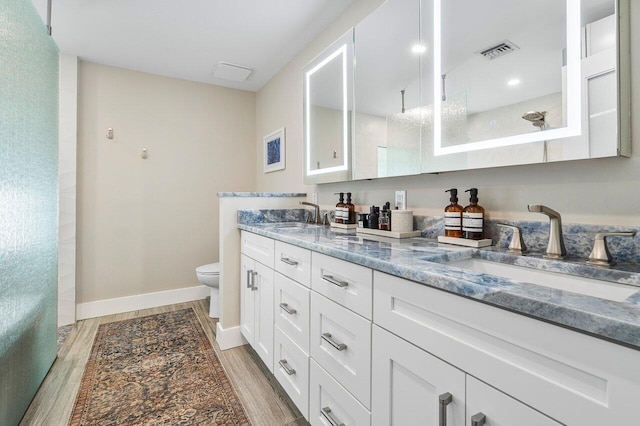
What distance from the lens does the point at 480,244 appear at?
122cm

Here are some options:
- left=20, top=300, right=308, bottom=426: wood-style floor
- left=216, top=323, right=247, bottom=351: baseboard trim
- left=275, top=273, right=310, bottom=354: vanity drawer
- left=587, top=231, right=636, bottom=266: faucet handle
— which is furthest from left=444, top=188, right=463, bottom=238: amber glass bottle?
left=216, top=323, right=247, bottom=351: baseboard trim

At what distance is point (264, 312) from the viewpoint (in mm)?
1887

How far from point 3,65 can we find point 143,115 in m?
1.97

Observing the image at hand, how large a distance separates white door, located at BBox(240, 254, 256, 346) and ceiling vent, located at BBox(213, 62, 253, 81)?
1913 mm

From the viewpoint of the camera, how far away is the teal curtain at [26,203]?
1350 millimetres

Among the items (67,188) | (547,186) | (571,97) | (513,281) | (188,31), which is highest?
(188,31)

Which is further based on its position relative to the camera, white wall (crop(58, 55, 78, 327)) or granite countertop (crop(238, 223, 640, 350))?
white wall (crop(58, 55, 78, 327))

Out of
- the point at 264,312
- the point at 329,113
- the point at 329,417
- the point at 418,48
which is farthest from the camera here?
the point at 329,113

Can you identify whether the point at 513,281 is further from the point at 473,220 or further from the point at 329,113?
the point at 329,113

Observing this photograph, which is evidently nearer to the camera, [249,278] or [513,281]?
[513,281]

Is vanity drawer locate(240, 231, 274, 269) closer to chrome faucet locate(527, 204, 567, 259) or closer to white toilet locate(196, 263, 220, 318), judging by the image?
white toilet locate(196, 263, 220, 318)

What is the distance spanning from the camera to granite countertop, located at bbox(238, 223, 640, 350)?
1.66 feet

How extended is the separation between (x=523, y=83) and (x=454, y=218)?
549 mm

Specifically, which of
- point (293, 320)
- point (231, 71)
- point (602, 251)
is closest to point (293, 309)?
point (293, 320)
